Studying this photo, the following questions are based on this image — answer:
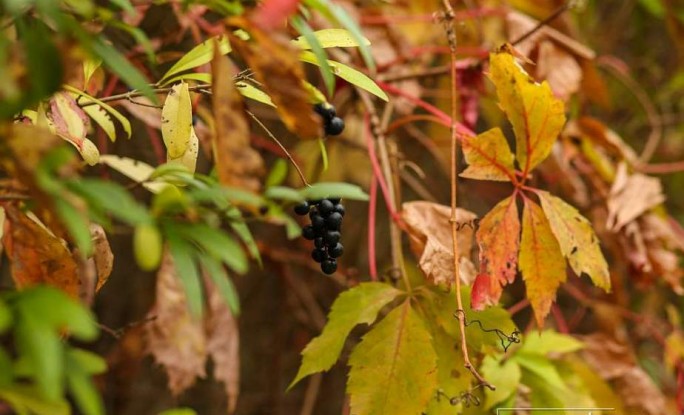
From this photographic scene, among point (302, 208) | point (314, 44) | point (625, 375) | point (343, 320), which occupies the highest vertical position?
point (314, 44)

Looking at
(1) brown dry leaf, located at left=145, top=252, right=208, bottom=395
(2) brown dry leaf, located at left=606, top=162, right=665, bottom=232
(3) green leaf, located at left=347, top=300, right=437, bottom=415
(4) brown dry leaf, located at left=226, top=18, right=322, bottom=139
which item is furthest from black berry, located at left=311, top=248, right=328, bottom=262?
(2) brown dry leaf, located at left=606, top=162, right=665, bottom=232

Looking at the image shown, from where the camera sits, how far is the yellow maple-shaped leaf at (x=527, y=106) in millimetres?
788

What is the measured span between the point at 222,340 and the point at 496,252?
501mm

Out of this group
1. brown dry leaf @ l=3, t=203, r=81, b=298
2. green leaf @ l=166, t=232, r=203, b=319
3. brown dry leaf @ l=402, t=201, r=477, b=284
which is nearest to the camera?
green leaf @ l=166, t=232, r=203, b=319

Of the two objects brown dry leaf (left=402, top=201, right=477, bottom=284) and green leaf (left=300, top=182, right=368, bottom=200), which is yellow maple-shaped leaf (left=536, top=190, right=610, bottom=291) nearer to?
brown dry leaf (left=402, top=201, right=477, bottom=284)

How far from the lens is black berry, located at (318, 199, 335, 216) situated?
68 centimetres

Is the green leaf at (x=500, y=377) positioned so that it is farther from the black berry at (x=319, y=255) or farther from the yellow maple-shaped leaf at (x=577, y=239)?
the black berry at (x=319, y=255)

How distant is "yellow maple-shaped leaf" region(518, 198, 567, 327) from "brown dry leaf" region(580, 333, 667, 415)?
16.9 inches

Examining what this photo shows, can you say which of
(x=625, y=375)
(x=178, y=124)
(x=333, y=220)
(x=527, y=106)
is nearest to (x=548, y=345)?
(x=625, y=375)

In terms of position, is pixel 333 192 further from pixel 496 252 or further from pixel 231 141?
pixel 496 252

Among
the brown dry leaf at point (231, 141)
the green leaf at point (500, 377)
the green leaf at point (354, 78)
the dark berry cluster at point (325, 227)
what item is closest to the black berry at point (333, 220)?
the dark berry cluster at point (325, 227)

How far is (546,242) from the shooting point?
80 centimetres

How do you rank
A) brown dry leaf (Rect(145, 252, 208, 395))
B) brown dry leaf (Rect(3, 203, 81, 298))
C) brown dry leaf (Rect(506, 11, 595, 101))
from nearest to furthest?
1. brown dry leaf (Rect(3, 203, 81, 298))
2. brown dry leaf (Rect(145, 252, 208, 395))
3. brown dry leaf (Rect(506, 11, 595, 101))

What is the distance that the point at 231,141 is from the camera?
468 mm
